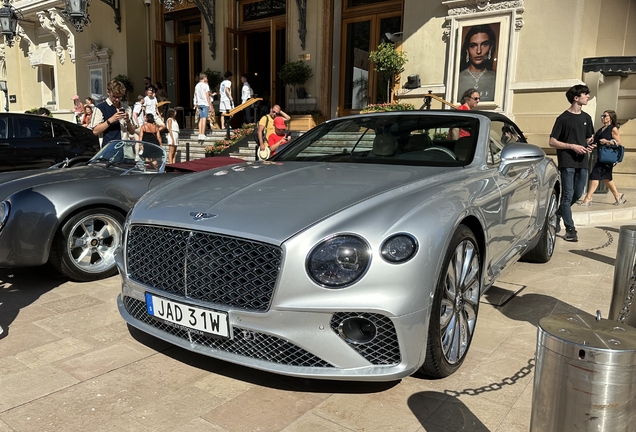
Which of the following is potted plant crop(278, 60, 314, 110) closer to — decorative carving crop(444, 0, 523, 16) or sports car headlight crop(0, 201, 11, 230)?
decorative carving crop(444, 0, 523, 16)

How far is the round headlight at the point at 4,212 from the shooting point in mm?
3715

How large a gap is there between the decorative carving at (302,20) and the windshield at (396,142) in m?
10.5

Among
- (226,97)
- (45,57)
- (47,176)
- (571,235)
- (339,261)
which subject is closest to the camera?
(339,261)

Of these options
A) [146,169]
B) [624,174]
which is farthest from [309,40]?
[146,169]

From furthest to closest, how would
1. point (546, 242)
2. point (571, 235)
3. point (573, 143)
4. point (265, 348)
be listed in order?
1. point (571, 235)
2. point (573, 143)
3. point (546, 242)
4. point (265, 348)

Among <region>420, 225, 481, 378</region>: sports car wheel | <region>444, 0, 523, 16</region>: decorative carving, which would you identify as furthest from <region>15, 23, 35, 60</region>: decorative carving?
<region>420, 225, 481, 378</region>: sports car wheel

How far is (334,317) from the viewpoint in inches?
86.0

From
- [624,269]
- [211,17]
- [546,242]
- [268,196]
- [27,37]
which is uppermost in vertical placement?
[27,37]

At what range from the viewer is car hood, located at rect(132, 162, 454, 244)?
234 cm

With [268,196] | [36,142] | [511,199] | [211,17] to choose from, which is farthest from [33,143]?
[211,17]

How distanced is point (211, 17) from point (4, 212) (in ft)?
44.4

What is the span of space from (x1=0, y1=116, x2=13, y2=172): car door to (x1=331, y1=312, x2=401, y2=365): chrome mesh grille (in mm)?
7725

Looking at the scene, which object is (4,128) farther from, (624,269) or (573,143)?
(624,269)

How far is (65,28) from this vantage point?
19984mm
